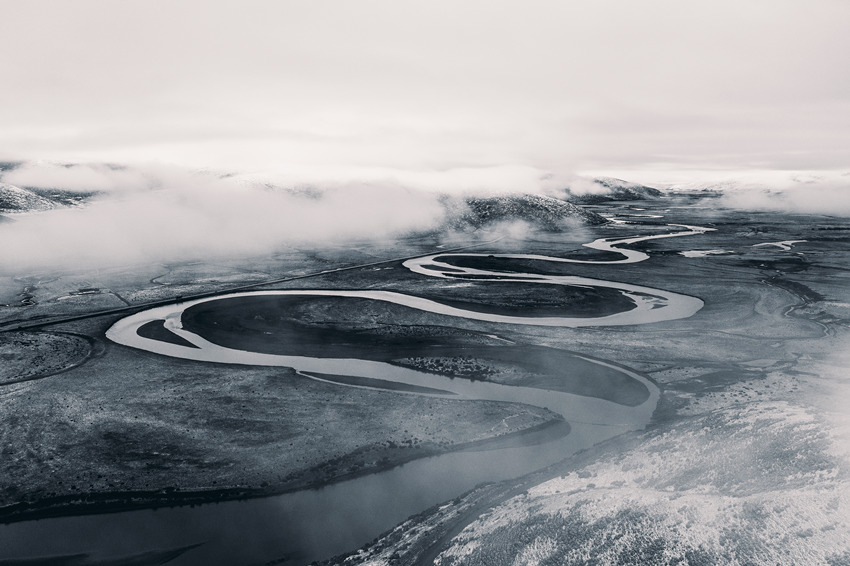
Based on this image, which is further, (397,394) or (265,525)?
(397,394)

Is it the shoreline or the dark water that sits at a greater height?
the shoreline

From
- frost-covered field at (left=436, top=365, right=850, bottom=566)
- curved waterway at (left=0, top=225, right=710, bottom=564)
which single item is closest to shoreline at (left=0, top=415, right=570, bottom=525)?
curved waterway at (left=0, top=225, right=710, bottom=564)

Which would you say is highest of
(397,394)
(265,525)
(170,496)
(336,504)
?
(397,394)

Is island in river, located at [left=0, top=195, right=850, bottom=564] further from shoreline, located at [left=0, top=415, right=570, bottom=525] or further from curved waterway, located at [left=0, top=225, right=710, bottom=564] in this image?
curved waterway, located at [left=0, top=225, right=710, bottom=564]

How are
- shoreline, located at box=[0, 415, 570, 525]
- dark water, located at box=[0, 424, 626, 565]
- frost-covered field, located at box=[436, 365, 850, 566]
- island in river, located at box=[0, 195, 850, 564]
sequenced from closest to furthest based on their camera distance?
1. frost-covered field, located at box=[436, 365, 850, 566]
2. dark water, located at box=[0, 424, 626, 565]
3. island in river, located at box=[0, 195, 850, 564]
4. shoreline, located at box=[0, 415, 570, 525]

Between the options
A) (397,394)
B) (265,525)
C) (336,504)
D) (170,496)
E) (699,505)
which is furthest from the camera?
(397,394)

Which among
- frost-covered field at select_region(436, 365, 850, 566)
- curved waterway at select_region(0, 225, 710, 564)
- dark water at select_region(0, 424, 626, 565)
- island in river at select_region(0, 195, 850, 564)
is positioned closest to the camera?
frost-covered field at select_region(436, 365, 850, 566)

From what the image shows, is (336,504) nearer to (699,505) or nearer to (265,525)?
(265,525)

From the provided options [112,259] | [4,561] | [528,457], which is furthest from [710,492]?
[112,259]

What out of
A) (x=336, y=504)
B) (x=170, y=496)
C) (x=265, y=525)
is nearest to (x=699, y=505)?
(x=336, y=504)

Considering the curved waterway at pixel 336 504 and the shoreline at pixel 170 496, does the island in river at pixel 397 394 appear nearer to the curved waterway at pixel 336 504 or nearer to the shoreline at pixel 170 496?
the shoreline at pixel 170 496

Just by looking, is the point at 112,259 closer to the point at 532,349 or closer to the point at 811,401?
the point at 532,349

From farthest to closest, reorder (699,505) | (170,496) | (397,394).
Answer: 1. (397,394)
2. (170,496)
3. (699,505)
